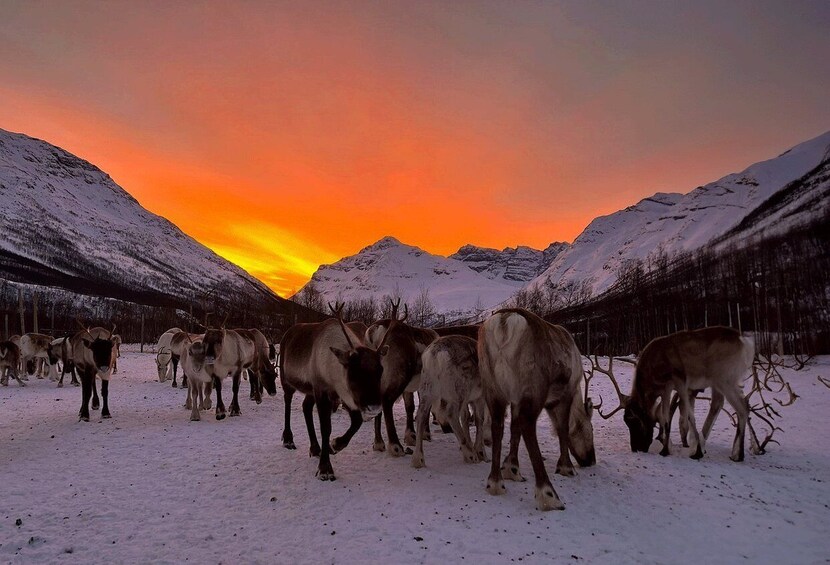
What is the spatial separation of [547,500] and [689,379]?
16.3 feet

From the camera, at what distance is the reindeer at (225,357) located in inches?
467

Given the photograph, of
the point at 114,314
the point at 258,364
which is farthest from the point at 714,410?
the point at 114,314

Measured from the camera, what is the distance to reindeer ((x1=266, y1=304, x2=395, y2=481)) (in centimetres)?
652

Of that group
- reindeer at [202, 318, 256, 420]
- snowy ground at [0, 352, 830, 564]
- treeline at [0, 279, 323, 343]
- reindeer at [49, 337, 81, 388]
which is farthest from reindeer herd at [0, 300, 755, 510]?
treeline at [0, 279, 323, 343]

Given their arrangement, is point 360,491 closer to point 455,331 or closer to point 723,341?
point 455,331

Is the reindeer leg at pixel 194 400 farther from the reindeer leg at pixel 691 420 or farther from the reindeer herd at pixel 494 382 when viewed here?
the reindeer leg at pixel 691 420

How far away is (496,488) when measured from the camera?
20.0ft

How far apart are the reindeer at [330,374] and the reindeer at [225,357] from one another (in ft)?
12.4

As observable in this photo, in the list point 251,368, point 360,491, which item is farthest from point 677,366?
point 251,368

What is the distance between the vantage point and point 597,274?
189 metres

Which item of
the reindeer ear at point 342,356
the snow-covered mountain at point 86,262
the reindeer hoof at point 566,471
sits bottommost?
the reindeer hoof at point 566,471

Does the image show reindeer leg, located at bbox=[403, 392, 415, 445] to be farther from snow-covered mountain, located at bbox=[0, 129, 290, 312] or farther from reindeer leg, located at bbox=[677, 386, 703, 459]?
snow-covered mountain, located at bbox=[0, 129, 290, 312]

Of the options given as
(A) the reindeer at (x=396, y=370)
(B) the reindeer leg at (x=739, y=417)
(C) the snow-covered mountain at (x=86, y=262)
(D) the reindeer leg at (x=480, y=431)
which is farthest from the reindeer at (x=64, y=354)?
(C) the snow-covered mountain at (x=86, y=262)

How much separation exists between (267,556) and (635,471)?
19.2 ft
